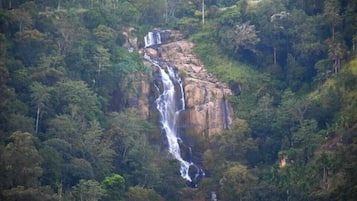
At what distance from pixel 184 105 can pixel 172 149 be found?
3.31m

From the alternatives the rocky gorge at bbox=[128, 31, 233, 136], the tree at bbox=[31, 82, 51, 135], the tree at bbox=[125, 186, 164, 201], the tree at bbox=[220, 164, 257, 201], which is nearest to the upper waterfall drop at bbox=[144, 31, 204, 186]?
the rocky gorge at bbox=[128, 31, 233, 136]

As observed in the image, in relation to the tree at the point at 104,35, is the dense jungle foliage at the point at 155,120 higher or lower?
lower

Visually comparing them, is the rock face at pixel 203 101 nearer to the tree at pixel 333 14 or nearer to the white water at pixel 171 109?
the white water at pixel 171 109

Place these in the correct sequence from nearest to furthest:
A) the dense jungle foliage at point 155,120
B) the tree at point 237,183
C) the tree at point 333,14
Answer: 1. the dense jungle foliage at point 155,120
2. the tree at point 237,183
3. the tree at point 333,14

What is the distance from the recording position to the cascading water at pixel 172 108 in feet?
164

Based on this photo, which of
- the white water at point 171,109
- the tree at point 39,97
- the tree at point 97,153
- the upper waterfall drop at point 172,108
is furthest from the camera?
the white water at point 171,109

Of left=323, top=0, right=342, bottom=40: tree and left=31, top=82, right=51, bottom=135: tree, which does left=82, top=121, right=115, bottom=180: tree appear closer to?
left=31, top=82, right=51, bottom=135: tree

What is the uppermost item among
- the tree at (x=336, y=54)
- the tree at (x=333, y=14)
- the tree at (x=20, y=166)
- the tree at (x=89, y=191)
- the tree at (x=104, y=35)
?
the tree at (x=333, y=14)

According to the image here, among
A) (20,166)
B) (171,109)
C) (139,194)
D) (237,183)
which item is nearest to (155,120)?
(171,109)

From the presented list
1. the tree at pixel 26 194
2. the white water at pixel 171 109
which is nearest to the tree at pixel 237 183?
the white water at pixel 171 109

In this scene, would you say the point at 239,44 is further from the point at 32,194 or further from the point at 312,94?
the point at 32,194

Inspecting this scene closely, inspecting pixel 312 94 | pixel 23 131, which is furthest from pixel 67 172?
pixel 312 94

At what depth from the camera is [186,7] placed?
61.9m

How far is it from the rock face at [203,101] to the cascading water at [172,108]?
0.47 m
